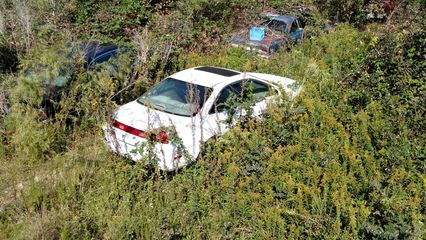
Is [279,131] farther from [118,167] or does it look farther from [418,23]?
[418,23]

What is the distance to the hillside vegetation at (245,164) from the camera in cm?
487

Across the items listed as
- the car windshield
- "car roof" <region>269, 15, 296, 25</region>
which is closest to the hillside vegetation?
the car windshield

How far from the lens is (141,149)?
589 centimetres

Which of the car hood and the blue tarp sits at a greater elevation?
the blue tarp

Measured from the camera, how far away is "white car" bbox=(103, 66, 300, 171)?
6.13 m

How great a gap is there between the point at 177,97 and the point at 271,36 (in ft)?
19.5

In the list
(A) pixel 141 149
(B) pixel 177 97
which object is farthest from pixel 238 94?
(A) pixel 141 149

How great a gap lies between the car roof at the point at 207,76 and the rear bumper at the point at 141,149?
148 centimetres

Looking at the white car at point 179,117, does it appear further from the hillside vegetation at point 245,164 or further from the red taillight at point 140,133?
the hillside vegetation at point 245,164

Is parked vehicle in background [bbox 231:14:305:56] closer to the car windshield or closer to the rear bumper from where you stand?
the car windshield

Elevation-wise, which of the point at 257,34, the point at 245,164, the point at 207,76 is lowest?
the point at 257,34

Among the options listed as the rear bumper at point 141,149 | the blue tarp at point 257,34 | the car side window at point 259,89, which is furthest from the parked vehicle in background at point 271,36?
the rear bumper at point 141,149

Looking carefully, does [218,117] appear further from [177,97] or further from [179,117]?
[177,97]

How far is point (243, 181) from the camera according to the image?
A: 18.5ft
